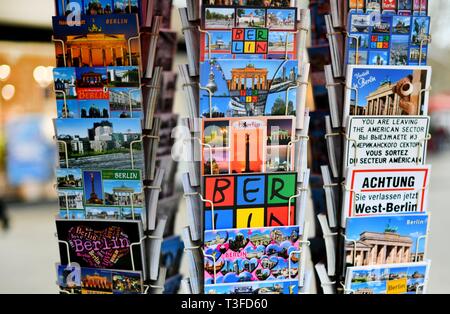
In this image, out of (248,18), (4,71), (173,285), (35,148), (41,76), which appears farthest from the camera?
(35,148)

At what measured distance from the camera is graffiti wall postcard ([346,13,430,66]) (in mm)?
1197

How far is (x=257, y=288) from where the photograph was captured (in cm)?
121

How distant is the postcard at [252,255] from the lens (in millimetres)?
1183

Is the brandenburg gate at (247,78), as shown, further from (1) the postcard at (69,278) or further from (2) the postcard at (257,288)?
(1) the postcard at (69,278)

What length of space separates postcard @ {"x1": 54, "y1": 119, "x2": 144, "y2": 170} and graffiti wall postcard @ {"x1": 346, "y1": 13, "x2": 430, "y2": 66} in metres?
0.65

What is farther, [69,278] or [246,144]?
[69,278]

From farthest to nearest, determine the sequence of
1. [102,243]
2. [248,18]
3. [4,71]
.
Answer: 1. [4,71]
2. [102,243]
3. [248,18]

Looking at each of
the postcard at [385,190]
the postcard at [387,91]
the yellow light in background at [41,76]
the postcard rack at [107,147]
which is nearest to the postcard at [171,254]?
the postcard rack at [107,147]

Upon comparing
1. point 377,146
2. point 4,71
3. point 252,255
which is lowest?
point 252,255

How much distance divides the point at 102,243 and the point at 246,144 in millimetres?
512

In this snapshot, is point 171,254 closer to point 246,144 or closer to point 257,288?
point 257,288

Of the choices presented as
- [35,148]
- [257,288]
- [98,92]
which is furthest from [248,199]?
[35,148]
